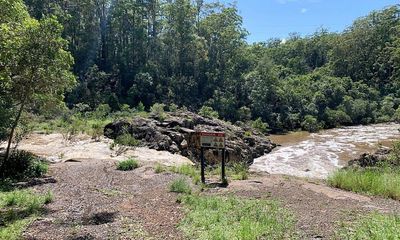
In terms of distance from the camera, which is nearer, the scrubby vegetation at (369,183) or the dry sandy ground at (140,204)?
the dry sandy ground at (140,204)

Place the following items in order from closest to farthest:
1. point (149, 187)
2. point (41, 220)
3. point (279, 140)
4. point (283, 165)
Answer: point (41, 220), point (149, 187), point (283, 165), point (279, 140)

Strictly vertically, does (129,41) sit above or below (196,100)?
above

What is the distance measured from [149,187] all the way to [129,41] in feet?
164

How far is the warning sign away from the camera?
1168cm

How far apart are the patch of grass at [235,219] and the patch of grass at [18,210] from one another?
3043 millimetres

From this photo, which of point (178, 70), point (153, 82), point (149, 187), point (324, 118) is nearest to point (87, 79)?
point (153, 82)

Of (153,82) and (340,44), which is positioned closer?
(153,82)

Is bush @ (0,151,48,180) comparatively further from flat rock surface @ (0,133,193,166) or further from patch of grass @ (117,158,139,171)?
flat rock surface @ (0,133,193,166)

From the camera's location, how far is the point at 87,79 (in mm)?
51062

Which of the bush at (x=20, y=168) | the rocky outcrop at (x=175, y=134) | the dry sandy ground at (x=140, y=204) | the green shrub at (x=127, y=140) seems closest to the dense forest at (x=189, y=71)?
the rocky outcrop at (x=175, y=134)

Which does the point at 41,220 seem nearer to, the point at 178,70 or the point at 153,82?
the point at 153,82

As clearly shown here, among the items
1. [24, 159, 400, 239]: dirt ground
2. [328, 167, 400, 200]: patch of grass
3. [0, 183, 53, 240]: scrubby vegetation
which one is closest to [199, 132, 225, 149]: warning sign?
[24, 159, 400, 239]: dirt ground

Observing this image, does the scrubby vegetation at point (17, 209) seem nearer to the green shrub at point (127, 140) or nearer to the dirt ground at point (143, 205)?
the dirt ground at point (143, 205)

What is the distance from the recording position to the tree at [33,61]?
11.7 meters
